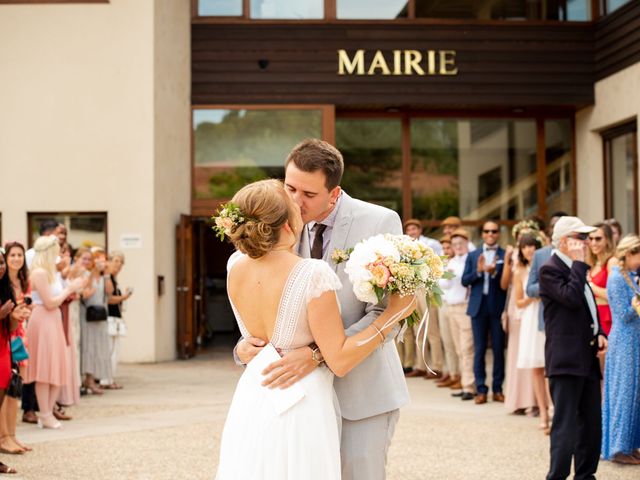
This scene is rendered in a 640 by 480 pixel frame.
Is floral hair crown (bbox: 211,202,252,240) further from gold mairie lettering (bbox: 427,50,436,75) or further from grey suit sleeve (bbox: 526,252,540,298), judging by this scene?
gold mairie lettering (bbox: 427,50,436,75)

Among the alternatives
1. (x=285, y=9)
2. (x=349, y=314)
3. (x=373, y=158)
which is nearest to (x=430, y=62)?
(x=373, y=158)

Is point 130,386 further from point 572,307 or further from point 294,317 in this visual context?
point 294,317

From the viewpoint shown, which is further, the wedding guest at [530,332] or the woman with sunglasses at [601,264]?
the wedding guest at [530,332]

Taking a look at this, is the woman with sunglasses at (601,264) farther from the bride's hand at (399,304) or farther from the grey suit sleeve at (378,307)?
the bride's hand at (399,304)

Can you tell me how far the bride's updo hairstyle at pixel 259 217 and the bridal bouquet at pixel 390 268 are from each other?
0.34m

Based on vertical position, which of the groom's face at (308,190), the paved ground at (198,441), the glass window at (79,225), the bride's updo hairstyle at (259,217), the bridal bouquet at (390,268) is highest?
the glass window at (79,225)

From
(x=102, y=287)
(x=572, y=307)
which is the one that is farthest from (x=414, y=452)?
(x=102, y=287)

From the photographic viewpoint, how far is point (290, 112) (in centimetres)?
1806

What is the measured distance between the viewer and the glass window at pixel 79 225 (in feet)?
55.1

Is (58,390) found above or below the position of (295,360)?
below

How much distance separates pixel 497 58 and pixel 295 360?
49.4ft

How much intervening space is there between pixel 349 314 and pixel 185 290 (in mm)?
13658

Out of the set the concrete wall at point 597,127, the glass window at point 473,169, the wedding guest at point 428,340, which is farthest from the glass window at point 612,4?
the wedding guest at point 428,340

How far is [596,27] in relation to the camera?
1795cm
